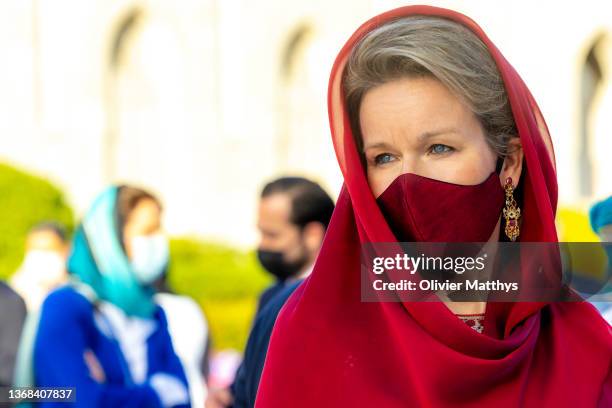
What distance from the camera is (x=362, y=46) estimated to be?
1889 millimetres

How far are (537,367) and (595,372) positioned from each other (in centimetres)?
10

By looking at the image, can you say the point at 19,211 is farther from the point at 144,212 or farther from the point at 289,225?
the point at 289,225

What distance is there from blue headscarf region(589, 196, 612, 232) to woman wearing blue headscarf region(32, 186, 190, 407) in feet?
5.38

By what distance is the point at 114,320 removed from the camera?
3.86 m

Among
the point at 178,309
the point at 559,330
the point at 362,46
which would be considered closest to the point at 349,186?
the point at 362,46

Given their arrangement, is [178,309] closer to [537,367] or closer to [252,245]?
[537,367]

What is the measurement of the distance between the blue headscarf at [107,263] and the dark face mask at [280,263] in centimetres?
49

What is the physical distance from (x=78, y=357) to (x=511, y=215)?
2.04 meters

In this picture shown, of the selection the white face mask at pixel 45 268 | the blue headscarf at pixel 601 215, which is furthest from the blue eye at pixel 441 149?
the white face mask at pixel 45 268

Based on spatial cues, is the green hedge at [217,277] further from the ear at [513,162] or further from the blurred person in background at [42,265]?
the ear at [513,162]

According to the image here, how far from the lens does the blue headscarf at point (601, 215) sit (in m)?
3.07

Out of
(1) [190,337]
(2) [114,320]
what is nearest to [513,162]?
(2) [114,320]

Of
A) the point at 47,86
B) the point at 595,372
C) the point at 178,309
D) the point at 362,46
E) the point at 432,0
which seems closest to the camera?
the point at 595,372

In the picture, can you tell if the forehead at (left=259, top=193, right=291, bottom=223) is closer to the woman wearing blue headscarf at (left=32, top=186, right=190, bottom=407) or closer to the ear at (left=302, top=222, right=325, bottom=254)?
the ear at (left=302, top=222, right=325, bottom=254)
